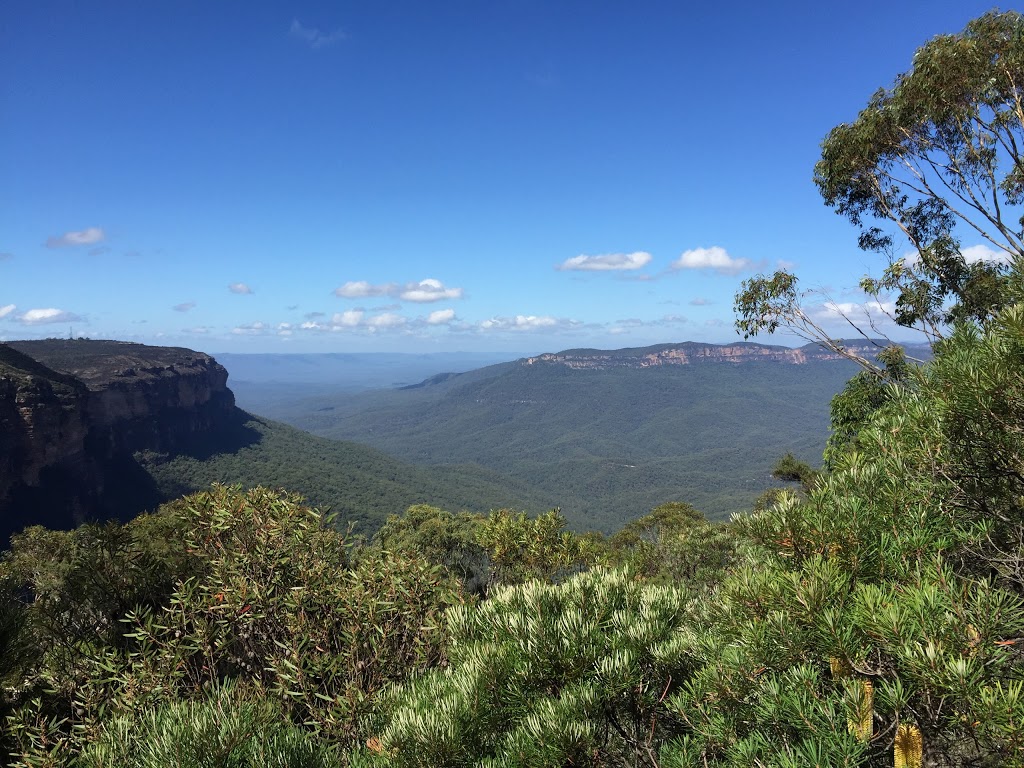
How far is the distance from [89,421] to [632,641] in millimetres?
95295

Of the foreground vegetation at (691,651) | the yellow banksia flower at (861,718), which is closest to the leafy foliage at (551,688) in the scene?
the foreground vegetation at (691,651)

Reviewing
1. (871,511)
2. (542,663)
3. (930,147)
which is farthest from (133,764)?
(930,147)

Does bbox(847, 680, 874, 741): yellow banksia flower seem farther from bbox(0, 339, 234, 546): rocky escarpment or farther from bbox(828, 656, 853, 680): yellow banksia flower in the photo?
bbox(0, 339, 234, 546): rocky escarpment

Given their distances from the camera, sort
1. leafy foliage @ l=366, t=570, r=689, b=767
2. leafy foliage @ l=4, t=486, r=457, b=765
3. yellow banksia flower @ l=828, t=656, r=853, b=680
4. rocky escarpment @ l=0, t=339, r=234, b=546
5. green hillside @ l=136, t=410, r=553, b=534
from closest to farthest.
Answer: yellow banksia flower @ l=828, t=656, r=853, b=680
leafy foliage @ l=366, t=570, r=689, b=767
leafy foliage @ l=4, t=486, r=457, b=765
rocky escarpment @ l=0, t=339, r=234, b=546
green hillside @ l=136, t=410, r=553, b=534

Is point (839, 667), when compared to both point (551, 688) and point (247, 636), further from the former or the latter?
point (247, 636)

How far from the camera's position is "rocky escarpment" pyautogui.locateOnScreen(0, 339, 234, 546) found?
58.7 m

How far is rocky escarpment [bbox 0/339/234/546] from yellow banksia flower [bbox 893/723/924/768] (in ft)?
182

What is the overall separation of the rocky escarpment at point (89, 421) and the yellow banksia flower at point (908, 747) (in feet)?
182

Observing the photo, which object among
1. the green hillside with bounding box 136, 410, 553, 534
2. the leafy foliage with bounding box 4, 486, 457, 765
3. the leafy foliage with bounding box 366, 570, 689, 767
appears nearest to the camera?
the leafy foliage with bounding box 366, 570, 689, 767

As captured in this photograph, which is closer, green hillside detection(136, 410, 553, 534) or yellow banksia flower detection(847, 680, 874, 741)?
yellow banksia flower detection(847, 680, 874, 741)

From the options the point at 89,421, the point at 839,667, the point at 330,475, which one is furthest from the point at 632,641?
the point at 330,475

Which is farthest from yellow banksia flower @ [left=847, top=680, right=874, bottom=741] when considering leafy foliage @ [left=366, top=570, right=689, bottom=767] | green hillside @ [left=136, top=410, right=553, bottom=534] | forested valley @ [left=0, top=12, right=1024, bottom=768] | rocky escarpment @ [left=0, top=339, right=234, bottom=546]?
green hillside @ [left=136, top=410, right=553, bottom=534]

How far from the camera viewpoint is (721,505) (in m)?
126

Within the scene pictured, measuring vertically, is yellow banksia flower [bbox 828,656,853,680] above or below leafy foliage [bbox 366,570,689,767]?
above
